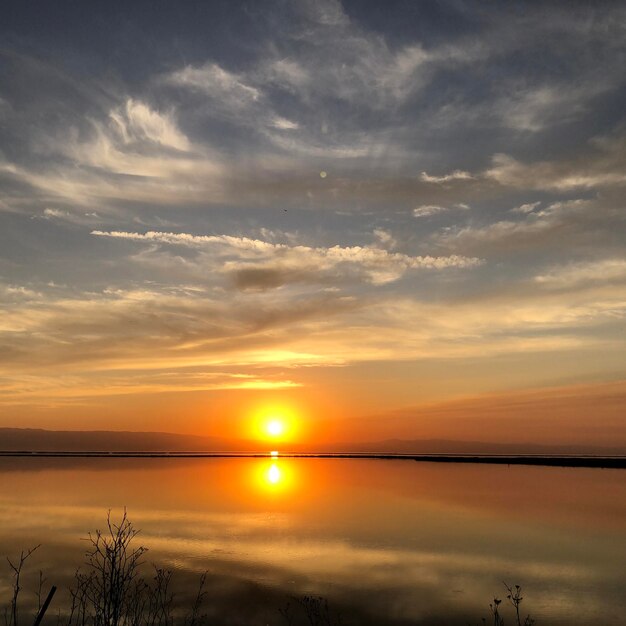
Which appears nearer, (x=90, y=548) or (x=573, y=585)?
(x=573, y=585)

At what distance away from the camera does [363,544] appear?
41969 millimetres

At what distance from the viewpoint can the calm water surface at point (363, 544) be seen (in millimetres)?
28266

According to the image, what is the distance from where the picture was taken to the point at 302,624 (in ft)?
84.5

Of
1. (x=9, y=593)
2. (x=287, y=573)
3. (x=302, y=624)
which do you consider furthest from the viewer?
(x=287, y=573)

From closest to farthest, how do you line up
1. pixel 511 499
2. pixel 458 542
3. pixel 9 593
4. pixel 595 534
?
pixel 9 593
pixel 458 542
pixel 595 534
pixel 511 499

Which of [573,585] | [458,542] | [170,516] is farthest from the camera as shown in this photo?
[170,516]

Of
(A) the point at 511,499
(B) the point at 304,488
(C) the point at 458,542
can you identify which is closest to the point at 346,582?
(C) the point at 458,542

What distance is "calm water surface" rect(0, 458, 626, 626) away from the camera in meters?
28.3

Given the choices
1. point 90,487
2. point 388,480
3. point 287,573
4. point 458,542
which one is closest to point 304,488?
point 388,480

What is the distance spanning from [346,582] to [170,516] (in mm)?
27403

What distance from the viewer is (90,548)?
4034 centimetres

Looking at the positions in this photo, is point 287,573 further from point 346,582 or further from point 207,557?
point 207,557

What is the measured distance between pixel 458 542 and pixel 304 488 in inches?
1757

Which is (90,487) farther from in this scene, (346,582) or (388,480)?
(346,582)
